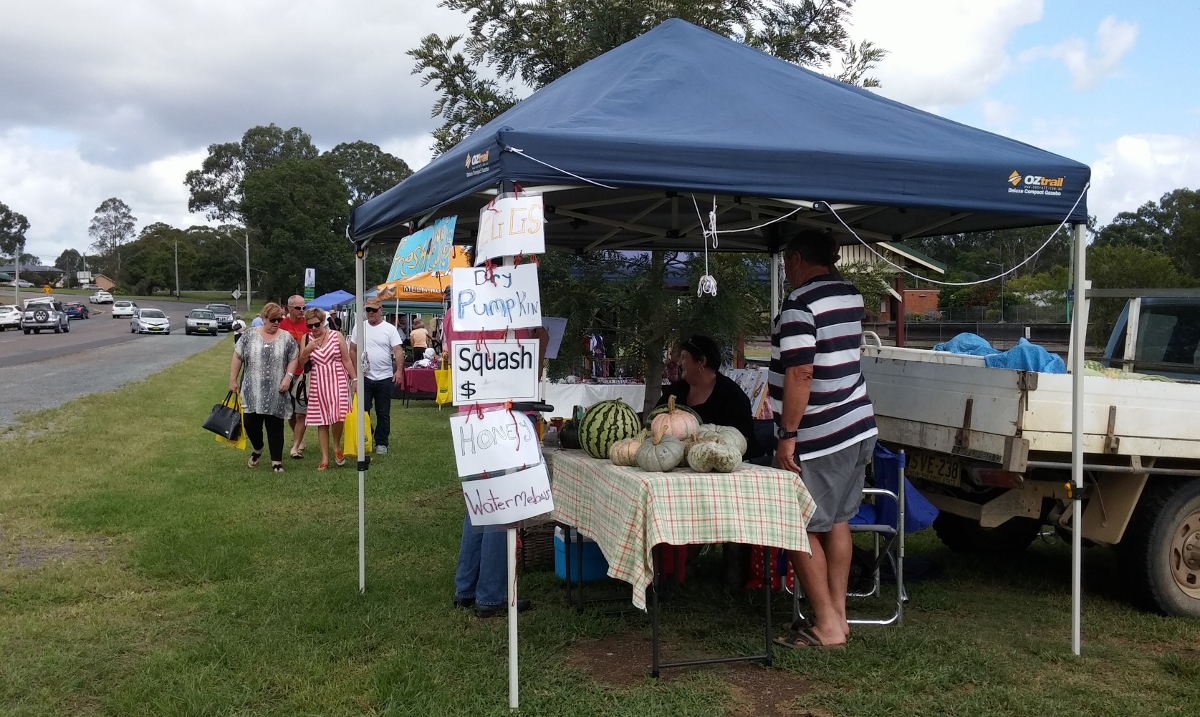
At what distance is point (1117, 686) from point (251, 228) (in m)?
84.0

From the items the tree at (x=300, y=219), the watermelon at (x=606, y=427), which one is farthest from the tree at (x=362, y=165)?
the watermelon at (x=606, y=427)

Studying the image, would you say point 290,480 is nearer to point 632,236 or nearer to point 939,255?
point 632,236

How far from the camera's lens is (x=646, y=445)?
4.33 meters

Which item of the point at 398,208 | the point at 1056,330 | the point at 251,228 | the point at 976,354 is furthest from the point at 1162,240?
the point at 251,228

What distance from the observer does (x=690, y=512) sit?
4.04 meters

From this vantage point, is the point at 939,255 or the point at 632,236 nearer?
the point at 632,236

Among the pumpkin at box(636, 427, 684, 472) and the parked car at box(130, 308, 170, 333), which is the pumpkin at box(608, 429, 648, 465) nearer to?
the pumpkin at box(636, 427, 684, 472)

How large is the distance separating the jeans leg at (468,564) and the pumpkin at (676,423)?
1346 millimetres

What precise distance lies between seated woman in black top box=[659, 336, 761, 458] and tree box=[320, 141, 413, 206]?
84922 millimetres

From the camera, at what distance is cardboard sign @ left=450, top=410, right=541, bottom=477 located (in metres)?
3.88

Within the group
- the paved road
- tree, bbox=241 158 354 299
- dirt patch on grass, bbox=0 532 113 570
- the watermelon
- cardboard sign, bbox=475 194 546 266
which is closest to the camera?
cardboard sign, bbox=475 194 546 266

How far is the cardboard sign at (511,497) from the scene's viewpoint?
3902 millimetres

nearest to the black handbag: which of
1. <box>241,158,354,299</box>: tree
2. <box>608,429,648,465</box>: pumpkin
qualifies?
<box>608,429,648,465</box>: pumpkin

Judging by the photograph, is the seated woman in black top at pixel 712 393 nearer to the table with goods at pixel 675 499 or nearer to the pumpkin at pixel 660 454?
the table with goods at pixel 675 499
